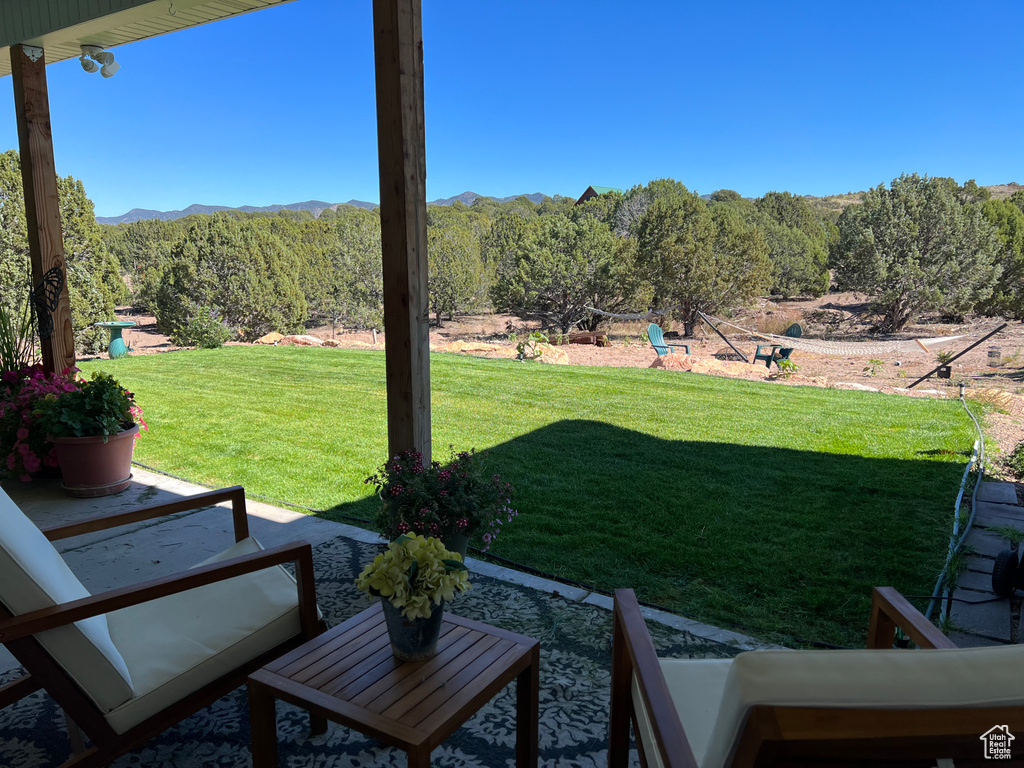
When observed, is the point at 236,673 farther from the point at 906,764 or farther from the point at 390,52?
the point at 390,52

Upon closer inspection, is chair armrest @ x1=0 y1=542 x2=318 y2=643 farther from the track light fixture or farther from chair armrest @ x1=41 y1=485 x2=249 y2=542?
the track light fixture

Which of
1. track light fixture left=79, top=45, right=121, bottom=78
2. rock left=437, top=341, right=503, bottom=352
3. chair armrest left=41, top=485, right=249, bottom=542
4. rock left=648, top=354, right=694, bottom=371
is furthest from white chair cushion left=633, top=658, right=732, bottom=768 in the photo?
rock left=437, top=341, right=503, bottom=352

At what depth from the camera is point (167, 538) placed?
9.87 feet

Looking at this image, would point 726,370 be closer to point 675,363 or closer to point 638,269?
point 675,363

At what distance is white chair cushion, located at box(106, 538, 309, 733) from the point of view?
54.7 inches

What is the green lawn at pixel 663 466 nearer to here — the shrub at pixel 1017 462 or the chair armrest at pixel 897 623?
the shrub at pixel 1017 462

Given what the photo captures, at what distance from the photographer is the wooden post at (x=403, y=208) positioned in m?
2.27

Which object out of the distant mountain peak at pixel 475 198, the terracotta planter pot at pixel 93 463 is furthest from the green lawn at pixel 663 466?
the distant mountain peak at pixel 475 198

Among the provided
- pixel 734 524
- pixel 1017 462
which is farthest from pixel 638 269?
pixel 734 524

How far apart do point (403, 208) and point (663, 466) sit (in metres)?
2.88


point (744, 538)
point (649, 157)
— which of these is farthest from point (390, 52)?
point (649, 157)

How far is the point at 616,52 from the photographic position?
3372 centimetres

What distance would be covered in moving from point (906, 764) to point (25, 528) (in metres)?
1.89

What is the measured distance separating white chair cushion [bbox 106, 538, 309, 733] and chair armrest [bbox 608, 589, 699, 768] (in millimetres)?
863
